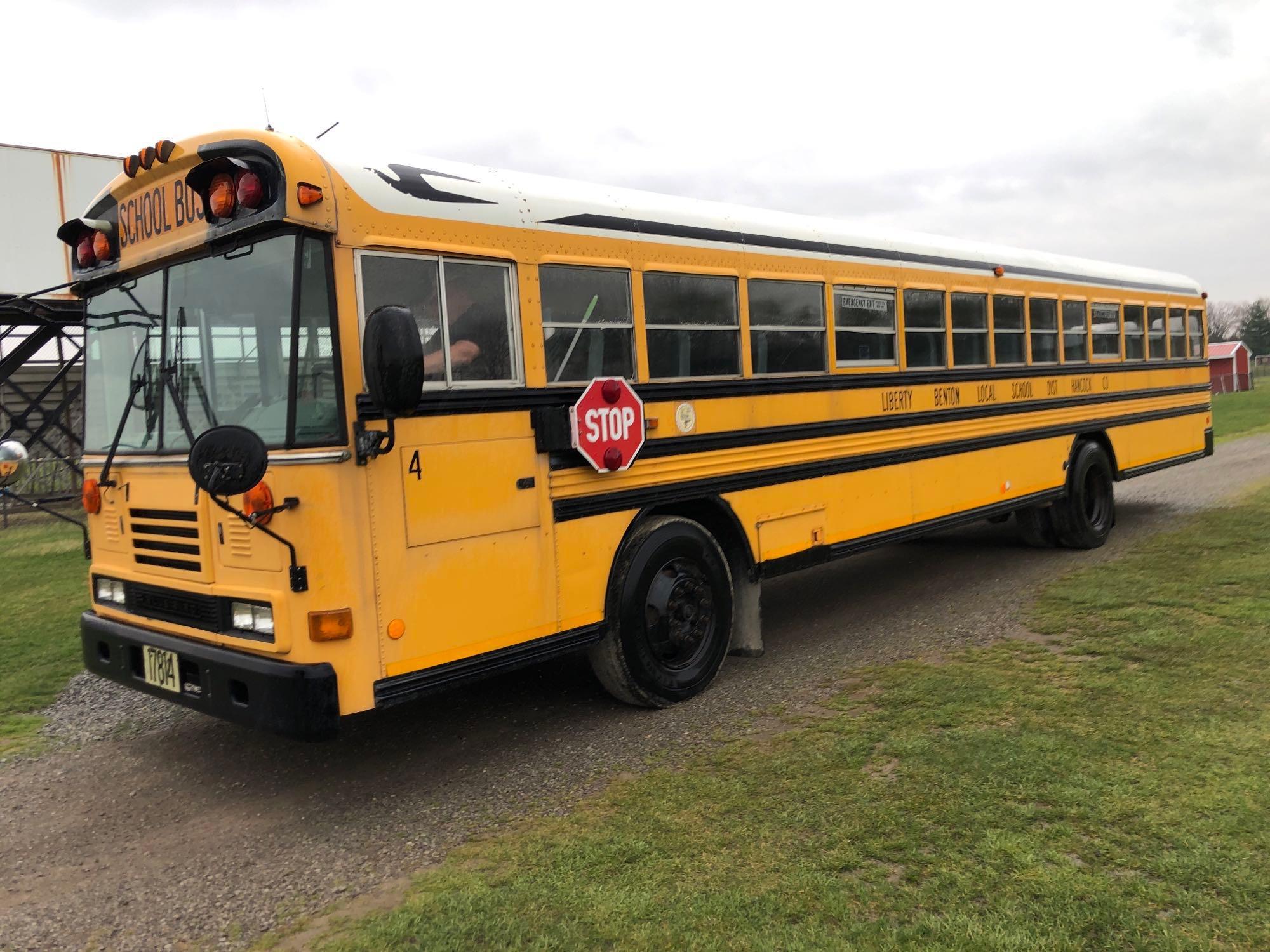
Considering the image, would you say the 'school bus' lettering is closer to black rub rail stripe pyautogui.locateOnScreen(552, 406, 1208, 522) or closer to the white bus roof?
the white bus roof

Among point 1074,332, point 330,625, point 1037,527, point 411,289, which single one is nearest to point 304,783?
point 330,625

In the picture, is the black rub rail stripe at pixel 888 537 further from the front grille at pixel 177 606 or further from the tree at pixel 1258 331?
the tree at pixel 1258 331

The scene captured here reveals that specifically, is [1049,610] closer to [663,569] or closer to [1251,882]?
[663,569]

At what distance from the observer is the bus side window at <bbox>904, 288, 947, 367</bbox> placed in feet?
22.1

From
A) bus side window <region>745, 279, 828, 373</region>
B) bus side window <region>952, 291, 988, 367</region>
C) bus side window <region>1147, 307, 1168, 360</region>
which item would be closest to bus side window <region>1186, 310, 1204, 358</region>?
bus side window <region>1147, 307, 1168, 360</region>

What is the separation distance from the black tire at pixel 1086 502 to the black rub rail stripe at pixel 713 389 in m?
0.82

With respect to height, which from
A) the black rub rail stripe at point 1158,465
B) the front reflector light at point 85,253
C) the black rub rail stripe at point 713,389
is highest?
the front reflector light at point 85,253

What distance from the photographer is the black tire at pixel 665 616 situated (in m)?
4.82

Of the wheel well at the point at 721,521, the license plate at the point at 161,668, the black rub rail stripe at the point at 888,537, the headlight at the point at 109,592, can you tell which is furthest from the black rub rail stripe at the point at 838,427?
the headlight at the point at 109,592

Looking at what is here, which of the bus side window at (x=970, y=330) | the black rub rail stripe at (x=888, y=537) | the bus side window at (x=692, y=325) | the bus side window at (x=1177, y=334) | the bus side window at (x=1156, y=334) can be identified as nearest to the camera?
the bus side window at (x=692, y=325)

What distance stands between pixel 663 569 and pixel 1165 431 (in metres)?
7.77

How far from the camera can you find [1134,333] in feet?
32.3

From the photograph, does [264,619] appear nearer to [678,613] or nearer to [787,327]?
[678,613]

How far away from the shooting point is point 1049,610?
6.62m
